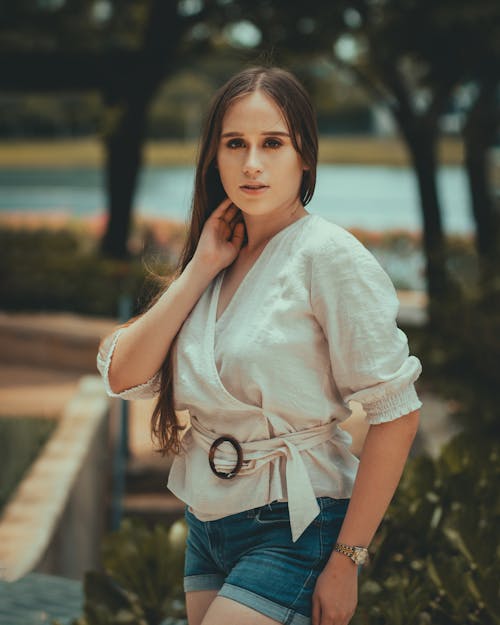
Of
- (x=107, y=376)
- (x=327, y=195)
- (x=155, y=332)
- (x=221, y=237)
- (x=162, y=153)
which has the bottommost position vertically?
(x=327, y=195)

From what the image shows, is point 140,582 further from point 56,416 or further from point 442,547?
point 56,416

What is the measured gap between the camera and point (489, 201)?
9492 millimetres

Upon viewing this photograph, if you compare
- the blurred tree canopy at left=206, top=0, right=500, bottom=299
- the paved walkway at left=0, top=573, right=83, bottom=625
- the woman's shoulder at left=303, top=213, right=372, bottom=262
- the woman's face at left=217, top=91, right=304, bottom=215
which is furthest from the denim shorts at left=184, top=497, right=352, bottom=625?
the blurred tree canopy at left=206, top=0, right=500, bottom=299

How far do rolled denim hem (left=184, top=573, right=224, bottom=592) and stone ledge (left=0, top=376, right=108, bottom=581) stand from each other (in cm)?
162

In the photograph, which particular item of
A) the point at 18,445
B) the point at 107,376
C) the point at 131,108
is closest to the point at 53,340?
the point at 131,108

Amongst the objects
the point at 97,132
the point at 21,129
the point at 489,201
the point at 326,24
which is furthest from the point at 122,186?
the point at 21,129

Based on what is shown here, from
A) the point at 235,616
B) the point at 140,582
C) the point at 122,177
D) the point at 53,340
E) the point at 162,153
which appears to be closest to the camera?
the point at 235,616

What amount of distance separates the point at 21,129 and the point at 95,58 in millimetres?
44681

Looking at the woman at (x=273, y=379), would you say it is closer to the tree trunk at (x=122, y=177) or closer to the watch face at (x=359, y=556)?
the watch face at (x=359, y=556)

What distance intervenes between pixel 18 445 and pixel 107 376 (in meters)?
3.35

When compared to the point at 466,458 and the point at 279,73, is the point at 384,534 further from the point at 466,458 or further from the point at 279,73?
the point at 279,73

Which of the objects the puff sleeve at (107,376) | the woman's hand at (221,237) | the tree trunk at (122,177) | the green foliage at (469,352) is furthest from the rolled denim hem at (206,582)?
the tree trunk at (122,177)

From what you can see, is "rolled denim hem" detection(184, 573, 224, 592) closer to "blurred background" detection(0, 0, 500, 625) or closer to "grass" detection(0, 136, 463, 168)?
"blurred background" detection(0, 0, 500, 625)

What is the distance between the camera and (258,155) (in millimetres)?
1906
